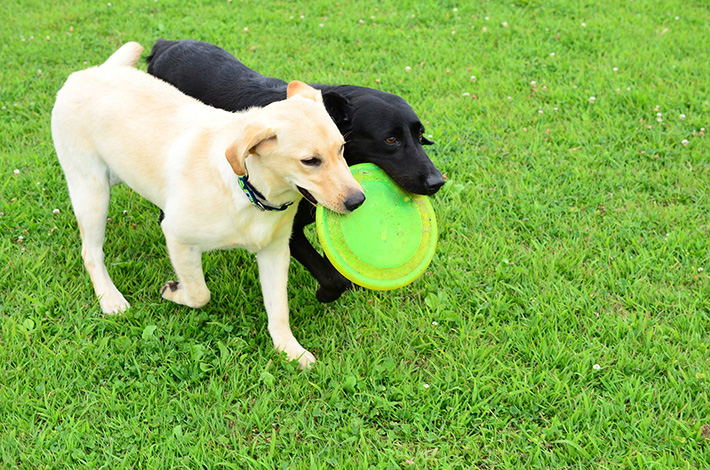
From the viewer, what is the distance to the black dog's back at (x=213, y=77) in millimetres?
4090

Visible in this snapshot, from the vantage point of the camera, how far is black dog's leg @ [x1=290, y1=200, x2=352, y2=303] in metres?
3.77

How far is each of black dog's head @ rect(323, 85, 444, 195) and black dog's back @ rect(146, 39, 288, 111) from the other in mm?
525

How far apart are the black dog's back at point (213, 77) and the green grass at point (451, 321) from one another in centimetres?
107

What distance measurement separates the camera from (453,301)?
3914 mm

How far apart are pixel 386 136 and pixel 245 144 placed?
1.10 metres

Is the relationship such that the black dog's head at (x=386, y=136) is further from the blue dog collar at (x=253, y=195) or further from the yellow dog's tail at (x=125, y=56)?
the yellow dog's tail at (x=125, y=56)

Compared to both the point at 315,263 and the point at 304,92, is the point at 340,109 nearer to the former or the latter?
the point at 304,92

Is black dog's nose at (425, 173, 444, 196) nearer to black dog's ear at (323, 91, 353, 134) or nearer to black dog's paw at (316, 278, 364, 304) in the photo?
black dog's ear at (323, 91, 353, 134)

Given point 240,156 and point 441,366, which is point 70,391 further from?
point 441,366

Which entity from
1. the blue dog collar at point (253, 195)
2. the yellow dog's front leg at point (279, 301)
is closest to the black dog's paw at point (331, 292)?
the yellow dog's front leg at point (279, 301)

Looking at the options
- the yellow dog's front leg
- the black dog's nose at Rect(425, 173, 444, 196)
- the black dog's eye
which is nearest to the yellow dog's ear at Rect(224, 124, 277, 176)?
the black dog's eye

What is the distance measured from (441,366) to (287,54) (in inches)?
197

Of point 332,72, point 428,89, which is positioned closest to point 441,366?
point 428,89

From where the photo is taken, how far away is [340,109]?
3633 mm
